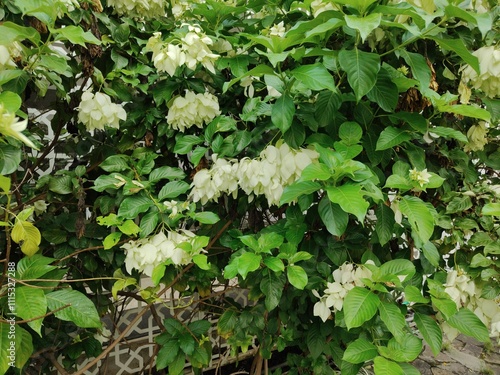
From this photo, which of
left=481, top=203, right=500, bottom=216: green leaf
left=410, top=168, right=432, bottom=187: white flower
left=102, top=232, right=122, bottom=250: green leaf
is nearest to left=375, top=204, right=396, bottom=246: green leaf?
left=410, top=168, right=432, bottom=187: white flower

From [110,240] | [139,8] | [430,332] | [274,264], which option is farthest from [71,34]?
[430,332]

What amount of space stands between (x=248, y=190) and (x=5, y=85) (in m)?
0.71

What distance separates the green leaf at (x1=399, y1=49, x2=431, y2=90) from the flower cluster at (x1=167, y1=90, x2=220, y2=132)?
1.99 feet

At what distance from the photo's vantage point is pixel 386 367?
95cm

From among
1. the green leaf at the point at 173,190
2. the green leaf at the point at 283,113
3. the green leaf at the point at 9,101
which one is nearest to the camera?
the green leaf at the point at 9,101

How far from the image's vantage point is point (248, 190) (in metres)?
1.12

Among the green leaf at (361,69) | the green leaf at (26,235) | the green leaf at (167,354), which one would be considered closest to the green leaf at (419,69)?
the green leaf at (361,69)

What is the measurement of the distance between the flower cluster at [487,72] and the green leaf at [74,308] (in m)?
1.20

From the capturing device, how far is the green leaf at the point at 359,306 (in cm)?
92

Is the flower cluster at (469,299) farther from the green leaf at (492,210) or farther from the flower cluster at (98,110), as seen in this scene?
the flower cluster at (98,110)

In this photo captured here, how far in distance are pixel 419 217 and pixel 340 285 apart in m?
0.28

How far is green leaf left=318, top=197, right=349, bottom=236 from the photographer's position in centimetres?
97

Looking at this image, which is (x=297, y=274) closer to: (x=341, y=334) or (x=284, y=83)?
(x=341, y=334)

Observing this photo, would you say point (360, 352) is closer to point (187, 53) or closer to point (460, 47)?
point (460, 47)
